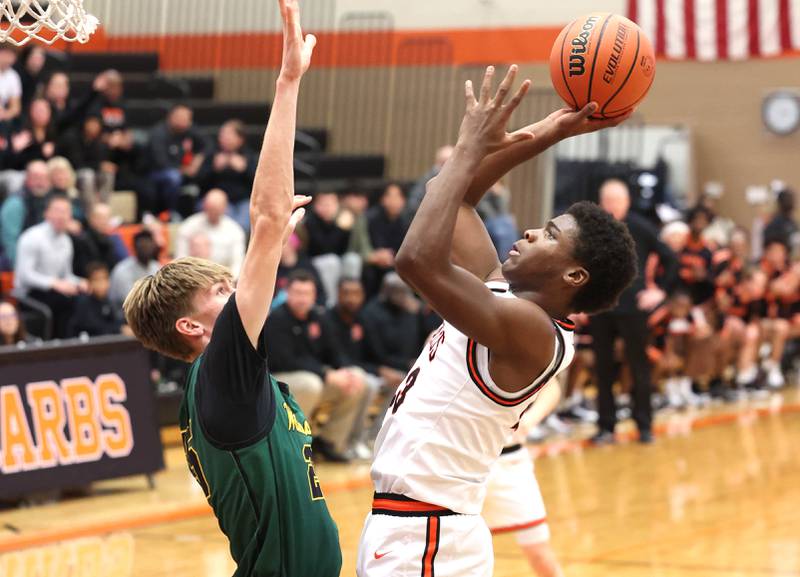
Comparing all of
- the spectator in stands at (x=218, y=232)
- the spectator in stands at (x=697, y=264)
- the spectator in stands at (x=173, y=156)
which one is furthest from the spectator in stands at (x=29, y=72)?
the spectator in stands at (x=697, y=264)

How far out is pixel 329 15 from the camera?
1697 centimetres

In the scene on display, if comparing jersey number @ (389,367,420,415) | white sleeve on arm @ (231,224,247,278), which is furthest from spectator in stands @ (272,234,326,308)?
jersey number @ (389,367,420,415)

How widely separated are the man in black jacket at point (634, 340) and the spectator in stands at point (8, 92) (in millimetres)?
5083

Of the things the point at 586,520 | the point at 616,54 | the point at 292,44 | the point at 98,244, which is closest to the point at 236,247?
the point at 98,244

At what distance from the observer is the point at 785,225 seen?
15.4 m

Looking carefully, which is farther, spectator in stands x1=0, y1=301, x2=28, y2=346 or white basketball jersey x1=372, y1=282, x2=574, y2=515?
spectator in stands x1=0, y1=301, x2=28, y2=346

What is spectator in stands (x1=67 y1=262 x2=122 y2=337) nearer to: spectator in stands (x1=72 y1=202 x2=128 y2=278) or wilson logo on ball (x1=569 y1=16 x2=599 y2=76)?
spectator in stands (x1=72 y1=202 x2=128 y2=278)

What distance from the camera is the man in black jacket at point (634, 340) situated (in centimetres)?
1067

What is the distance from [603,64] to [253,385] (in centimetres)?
146

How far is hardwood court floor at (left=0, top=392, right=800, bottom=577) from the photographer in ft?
22.5

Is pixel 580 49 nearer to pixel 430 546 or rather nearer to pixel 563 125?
pixel 563 125

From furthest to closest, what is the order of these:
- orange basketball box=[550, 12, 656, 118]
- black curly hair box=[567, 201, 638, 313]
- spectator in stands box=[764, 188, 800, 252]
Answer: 1. spectator in stands box=[764, 188, 800, 252]
2. orange basketball box=[550, 12, 656, 118]
3. black curly hair box=[567, 201, 638, 313]

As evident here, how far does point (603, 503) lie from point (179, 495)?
276 cm

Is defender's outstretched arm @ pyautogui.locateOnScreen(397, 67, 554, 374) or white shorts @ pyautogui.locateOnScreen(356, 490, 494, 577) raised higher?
defender's outstretched arm @ pyautogui.locateOnScreen(397, 67, 554, 374)
